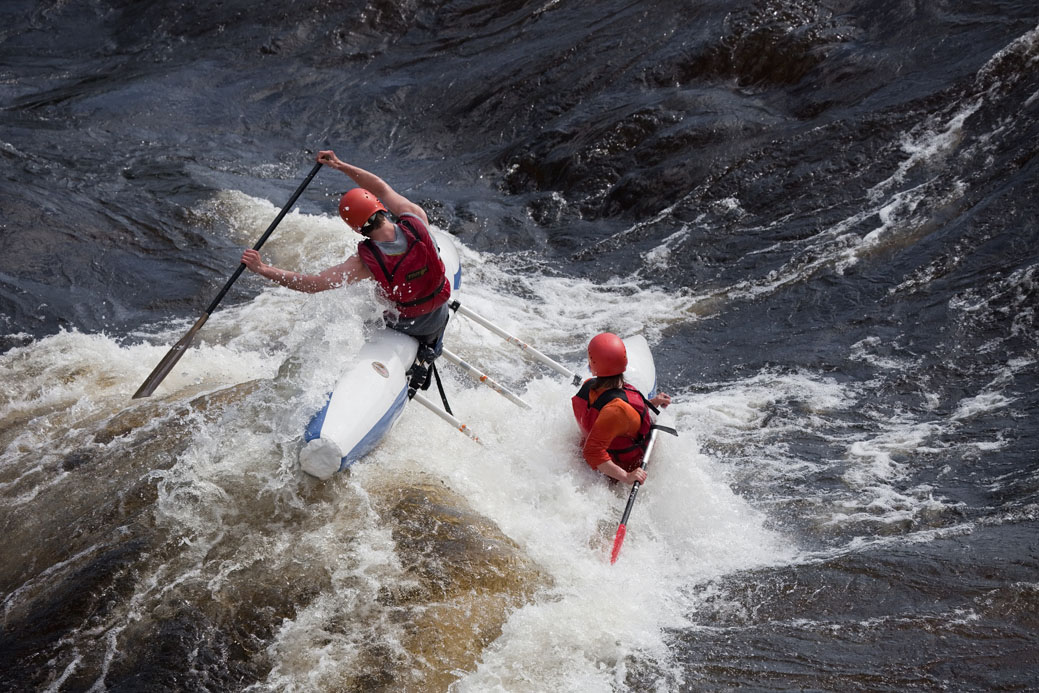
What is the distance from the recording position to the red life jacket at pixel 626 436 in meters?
5.42

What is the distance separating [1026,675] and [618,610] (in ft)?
5.48

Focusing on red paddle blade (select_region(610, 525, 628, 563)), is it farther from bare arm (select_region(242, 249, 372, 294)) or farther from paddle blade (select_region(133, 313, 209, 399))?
paddle blade (select_region(133, 313, 209, 399))

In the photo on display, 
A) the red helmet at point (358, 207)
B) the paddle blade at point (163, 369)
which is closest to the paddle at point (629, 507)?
the red helmet at point (358, 207)

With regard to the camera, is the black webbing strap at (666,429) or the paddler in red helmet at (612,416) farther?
the black webbing strap at (666,429)

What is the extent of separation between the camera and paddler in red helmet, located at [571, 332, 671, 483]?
17.2 feet

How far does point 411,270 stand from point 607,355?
1.28m

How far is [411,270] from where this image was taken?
18.4ft

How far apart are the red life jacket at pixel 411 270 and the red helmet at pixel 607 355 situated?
44.3 inches

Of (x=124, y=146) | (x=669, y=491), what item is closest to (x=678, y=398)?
(x=669, y=491)

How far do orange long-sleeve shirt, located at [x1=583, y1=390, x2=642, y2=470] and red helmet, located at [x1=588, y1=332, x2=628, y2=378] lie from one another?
0.60 feet

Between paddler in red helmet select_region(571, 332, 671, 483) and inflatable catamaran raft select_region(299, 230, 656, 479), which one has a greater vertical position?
inflatable catamaran raft select_region(299, 230, 656, 479)

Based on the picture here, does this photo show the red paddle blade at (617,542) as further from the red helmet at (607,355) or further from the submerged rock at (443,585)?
the red helmet at (607,355)

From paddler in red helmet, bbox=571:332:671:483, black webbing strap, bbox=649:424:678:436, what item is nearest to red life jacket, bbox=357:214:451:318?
paddler in red helmet, bbox=571:332:671:483

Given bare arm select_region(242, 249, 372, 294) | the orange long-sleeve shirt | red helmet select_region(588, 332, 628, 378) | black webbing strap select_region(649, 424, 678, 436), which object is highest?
bare arm select_region(242, 249, 372, 294)
